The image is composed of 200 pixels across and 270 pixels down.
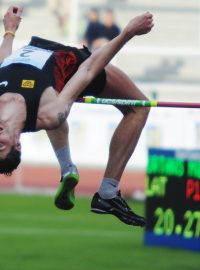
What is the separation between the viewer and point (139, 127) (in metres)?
10.0

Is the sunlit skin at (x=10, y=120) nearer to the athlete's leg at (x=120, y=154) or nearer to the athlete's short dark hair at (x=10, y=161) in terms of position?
the athlete's short dark hair at (x=10, y=161)

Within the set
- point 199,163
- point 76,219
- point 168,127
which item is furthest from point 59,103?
point 168,127

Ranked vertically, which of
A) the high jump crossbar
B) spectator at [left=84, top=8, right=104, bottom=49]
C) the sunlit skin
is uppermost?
spectator at [left=84, top=8, right=104, bottom=49]

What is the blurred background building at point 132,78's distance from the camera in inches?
786

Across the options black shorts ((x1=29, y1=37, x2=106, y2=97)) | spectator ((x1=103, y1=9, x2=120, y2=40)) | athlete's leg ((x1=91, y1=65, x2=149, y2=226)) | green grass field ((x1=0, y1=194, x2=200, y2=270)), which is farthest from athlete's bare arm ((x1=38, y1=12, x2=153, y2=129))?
spectator ((x1=103, y1=9, x2=120, y2=40))

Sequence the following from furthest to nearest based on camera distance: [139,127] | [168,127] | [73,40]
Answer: [73,40]
[168,127]
[139,127]

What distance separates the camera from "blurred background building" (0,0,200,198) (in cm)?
1997

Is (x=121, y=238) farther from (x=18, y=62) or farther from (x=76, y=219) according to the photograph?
(x=18, y=62)

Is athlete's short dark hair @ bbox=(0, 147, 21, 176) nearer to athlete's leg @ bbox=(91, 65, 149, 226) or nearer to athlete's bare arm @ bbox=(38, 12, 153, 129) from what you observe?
athlete's bare arm @ bbox=(38, 12, 153, 129)

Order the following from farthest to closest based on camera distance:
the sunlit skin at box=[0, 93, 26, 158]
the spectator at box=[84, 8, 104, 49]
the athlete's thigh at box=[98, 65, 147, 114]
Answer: the spectator at box=[84, 8, 104, 49] < the athlete's thigh at box=[98, 65, 147, 114] < the sunlit skin at box=[0, 93, 26, 158]

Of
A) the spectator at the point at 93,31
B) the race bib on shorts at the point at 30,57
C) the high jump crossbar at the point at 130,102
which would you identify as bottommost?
the high jump crossbar at the point at 130,102

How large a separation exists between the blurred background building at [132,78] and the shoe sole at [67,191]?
31.4 ft

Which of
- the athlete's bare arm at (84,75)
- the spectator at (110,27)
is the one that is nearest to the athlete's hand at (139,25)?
the athlete's bare arm at (84,75)

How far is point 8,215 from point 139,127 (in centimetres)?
790
